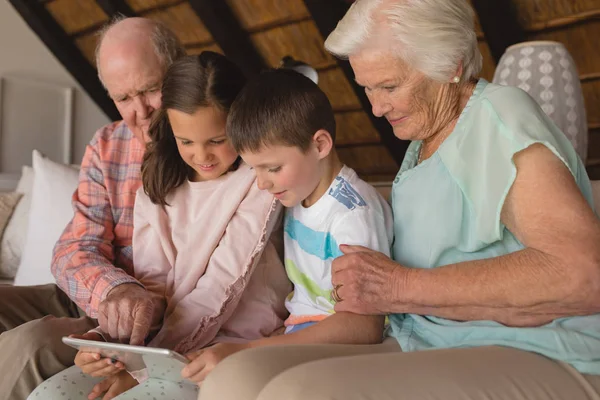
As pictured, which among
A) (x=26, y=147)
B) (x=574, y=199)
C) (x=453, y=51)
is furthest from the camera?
(x=26, y=147)

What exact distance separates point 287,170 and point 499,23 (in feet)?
6.75

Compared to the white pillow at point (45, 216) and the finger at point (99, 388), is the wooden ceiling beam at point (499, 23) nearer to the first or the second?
the white pillow at point (45, 216)

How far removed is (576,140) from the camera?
7.44 ft

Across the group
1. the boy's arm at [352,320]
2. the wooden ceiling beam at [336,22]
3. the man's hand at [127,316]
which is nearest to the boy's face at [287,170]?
the boy's arm at [352,320]

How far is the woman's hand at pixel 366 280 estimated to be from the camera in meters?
1.36

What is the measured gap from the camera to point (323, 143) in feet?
5.15

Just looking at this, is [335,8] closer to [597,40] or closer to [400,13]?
[597,40]

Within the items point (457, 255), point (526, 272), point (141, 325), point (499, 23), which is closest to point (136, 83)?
point (141, 325)

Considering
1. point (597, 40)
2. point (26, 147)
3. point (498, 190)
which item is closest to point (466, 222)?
point (498, 190)

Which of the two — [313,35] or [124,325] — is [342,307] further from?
[313,35]

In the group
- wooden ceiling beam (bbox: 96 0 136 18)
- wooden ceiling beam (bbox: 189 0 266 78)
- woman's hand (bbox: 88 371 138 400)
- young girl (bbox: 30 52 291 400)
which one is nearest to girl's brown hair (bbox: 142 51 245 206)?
young girl (bbox: 30 52 291 400)

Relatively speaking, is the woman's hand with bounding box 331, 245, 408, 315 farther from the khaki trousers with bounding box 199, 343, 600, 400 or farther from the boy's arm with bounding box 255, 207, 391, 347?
the khaki trousers with bounding box 199, 343, 600, 400

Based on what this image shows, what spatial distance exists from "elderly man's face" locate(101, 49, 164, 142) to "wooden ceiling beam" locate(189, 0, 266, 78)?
7.04 feet

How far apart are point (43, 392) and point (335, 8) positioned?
252cm
